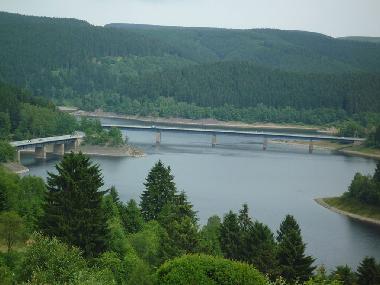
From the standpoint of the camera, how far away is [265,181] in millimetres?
44906

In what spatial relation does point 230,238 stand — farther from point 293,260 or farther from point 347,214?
point 347,214

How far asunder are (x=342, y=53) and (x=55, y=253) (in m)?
186

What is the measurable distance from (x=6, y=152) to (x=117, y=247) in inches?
1214

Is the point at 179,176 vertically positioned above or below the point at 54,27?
below

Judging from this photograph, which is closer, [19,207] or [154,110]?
[19,207]

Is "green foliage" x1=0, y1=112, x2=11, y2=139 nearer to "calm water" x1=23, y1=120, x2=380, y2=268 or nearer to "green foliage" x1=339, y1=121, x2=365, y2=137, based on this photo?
"calm water" x1=23, y1=120, x2=380, y2=268

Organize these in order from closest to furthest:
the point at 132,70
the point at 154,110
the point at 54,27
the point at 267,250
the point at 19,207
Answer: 1. the point at 267,250
2. the point at 19,207
3. the point at 154,110
4. the point at 132,70
5. the point at 54,27

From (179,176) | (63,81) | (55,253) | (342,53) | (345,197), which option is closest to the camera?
(55,253)

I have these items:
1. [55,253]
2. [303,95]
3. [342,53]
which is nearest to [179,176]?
[55,253]

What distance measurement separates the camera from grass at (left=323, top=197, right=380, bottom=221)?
1362 inches

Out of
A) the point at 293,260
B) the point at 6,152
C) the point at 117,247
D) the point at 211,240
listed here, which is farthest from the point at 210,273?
the point at 6,152

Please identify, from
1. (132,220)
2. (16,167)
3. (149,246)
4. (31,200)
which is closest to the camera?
(149,246)

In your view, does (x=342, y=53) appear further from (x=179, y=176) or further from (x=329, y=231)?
(x=329, y=231)

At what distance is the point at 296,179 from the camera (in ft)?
153
